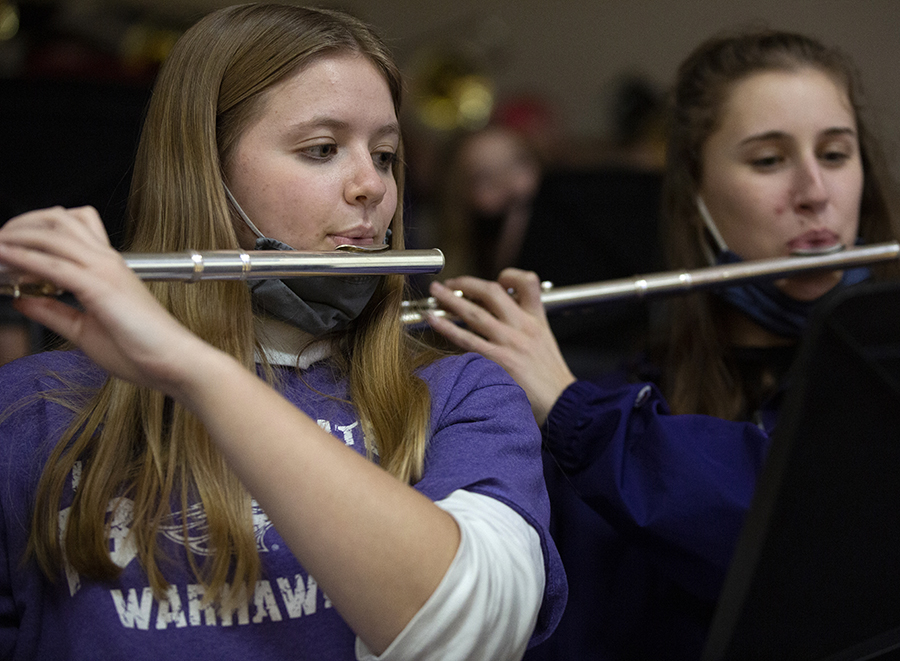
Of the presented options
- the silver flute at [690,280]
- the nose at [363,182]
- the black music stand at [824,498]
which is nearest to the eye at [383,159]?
the nose at [363,182]

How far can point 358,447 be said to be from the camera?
1.10 m

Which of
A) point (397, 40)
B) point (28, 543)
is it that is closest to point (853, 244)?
point (397, 40)

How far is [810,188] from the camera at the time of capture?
1.62m

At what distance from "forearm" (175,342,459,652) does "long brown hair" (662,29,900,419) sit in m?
0.93

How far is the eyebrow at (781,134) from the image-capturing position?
166cm

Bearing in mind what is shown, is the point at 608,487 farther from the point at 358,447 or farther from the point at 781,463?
the point at 781,463

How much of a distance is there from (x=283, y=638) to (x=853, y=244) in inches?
50.9

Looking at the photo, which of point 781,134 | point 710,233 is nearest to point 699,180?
point 710,233

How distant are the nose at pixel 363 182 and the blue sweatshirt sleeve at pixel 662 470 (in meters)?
0.46

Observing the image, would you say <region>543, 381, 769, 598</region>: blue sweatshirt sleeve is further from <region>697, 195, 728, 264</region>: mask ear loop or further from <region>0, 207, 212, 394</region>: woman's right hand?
<region>0, 207, 212, 394</region>: woman's right hand

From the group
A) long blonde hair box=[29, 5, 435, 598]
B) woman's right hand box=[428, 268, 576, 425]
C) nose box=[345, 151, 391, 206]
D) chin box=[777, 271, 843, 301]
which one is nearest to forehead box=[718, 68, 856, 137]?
chin box=[777, 271, 843, 301]

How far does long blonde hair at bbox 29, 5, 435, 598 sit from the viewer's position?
39.8 inches

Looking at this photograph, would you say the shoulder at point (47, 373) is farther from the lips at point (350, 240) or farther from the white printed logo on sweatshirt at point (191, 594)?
the lips at point (350, 240)

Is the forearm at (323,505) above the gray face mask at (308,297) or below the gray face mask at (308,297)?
below
